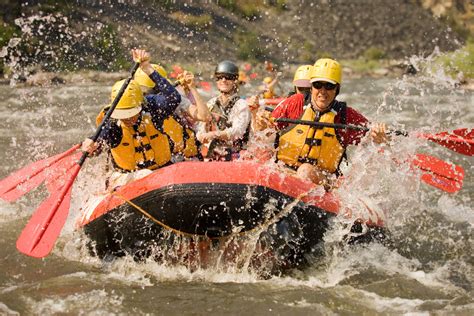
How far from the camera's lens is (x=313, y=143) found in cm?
545

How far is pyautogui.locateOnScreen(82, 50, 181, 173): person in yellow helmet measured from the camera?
17.4 ft

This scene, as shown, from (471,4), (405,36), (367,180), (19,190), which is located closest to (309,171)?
(367,180)

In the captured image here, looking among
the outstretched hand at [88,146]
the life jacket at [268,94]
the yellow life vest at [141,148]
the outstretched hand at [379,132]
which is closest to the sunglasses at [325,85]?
the outstretched hand at [379,132]

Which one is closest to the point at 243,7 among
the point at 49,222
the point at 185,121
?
the point at 185,121

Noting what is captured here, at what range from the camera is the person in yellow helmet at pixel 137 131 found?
5293 mm

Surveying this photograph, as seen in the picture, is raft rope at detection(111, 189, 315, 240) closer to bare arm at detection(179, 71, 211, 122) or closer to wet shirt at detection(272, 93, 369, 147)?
wet shirt at detection(272, 93, 369, 147)

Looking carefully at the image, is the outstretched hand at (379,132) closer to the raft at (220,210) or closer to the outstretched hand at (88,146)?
the raft at (220,210)

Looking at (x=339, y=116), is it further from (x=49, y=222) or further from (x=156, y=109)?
(x=49, y=222)

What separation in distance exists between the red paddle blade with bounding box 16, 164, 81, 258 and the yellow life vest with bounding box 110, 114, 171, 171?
41cm

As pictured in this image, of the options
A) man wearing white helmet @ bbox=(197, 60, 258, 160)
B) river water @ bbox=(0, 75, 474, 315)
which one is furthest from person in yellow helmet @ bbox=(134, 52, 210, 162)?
river water @ bbox=(0, 75, 474, 315)

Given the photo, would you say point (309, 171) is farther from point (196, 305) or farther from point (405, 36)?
point (405, 36)

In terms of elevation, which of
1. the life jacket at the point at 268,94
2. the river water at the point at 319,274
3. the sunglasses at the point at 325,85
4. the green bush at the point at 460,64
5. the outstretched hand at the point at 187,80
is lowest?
the river water at the point at 319,274

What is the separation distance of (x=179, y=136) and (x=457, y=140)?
7.50ft

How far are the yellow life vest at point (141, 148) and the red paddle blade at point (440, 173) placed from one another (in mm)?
2372
